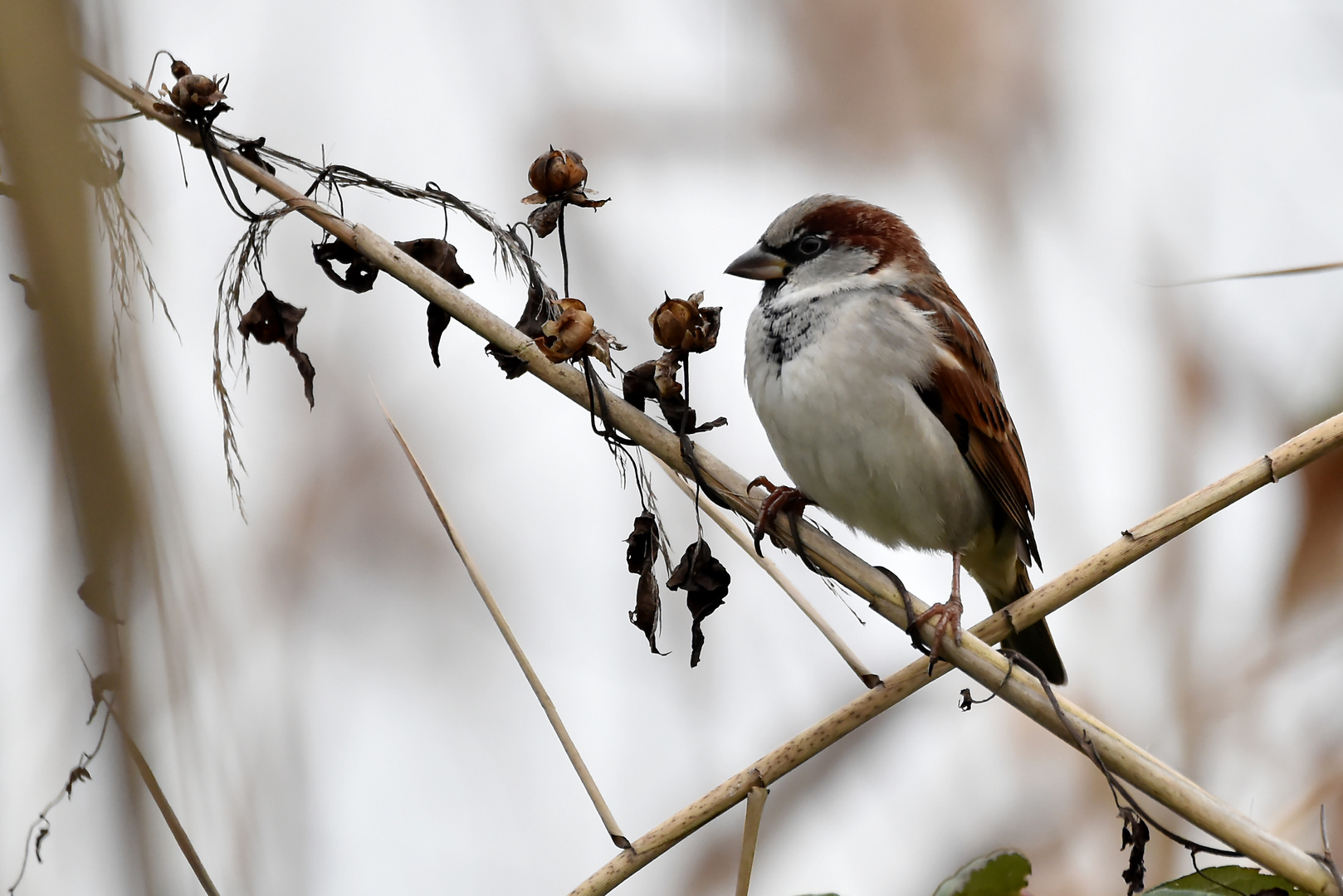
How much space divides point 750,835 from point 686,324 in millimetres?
685

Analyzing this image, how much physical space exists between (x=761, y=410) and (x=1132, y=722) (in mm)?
1255

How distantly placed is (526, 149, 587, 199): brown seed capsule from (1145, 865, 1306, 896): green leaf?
1.16 meters

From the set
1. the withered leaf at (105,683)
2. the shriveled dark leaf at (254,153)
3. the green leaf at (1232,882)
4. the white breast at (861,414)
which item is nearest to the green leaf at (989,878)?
the green leaf at (1232,882)

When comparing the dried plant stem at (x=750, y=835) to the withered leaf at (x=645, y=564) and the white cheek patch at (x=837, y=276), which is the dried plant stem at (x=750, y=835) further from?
the white cheek patch at (x=837, y=276)

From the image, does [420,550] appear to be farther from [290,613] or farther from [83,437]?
[83,437]

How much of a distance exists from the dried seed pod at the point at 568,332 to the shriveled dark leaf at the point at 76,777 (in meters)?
0.74

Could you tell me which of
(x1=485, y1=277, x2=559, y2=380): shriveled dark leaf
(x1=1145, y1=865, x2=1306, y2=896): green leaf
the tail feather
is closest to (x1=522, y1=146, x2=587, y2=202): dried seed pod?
(x1=485, y1=277, x2=559, y2=380): shriveled dark leaf

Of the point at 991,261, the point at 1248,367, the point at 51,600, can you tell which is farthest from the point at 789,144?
the point at 51,600

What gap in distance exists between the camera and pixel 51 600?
1.02m

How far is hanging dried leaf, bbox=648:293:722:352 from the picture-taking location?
1.61 m

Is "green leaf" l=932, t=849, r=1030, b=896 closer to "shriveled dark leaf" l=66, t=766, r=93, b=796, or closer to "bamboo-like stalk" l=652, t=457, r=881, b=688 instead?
"bamboo-like stalk" l=652, t=457, r=881, b=688

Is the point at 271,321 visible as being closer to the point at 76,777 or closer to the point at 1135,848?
the point at 76,777

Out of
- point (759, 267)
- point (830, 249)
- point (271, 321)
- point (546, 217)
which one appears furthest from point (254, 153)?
point (830, 249)

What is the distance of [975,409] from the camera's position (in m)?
2.81
